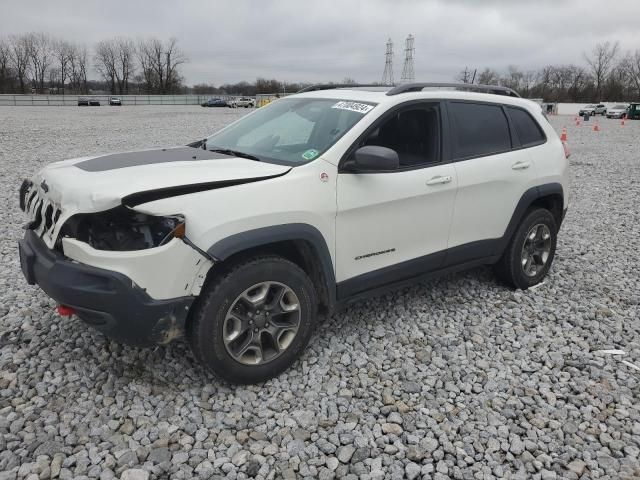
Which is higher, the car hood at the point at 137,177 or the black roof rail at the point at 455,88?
the black roof rail at the point at 455,88

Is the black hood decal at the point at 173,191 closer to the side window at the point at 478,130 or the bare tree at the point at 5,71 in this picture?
the side window at the point at 478,130

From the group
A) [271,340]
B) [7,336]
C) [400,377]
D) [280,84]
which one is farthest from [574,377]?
[280,84]

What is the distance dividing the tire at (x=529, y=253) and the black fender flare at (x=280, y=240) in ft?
6.61

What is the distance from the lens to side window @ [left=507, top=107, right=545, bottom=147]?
4500 millimetres

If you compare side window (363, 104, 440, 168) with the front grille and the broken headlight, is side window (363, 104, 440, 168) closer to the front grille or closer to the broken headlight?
the broken headlight

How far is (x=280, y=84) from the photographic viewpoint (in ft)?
267

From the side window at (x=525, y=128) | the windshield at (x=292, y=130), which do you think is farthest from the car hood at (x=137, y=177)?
the side window at (x=525, y=128)

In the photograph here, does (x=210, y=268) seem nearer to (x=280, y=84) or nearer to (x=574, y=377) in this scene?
Answer: (x=574, y=377)

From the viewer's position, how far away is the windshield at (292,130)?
338cm

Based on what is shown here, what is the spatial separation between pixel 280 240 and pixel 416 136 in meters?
1.54

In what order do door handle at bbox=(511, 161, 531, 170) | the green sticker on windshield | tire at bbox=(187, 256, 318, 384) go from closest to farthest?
tire at bbox=(187, 256, 318, 384), the green sticker on windshield, door handle at bbox=(511, 161, 531, 170)

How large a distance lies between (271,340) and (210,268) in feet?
2.18

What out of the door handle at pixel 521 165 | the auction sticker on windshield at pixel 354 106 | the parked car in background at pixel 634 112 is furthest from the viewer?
the parked car in background at pixel 634 112

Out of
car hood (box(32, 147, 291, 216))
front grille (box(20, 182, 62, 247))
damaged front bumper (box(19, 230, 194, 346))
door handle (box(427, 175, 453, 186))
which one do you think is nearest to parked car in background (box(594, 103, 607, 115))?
door handle (box(427, 175, 453, 186))
